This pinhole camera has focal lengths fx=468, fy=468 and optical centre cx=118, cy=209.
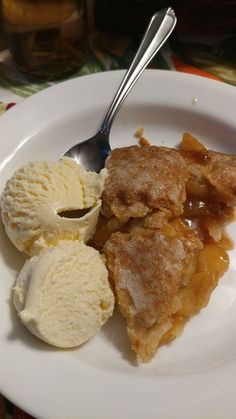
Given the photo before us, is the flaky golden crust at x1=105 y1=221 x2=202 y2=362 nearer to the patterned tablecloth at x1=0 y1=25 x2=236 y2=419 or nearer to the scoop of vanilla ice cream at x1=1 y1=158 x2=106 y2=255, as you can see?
the scoop of vanilla ice cream at x1=1 y1=158 x2=106 y2=255

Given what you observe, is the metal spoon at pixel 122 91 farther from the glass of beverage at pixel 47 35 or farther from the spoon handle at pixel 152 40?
the glass of beverage at pixel 47 35

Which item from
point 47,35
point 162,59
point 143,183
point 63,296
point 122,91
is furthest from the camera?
point 162,59

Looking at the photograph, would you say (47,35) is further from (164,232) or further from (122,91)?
(164,232)

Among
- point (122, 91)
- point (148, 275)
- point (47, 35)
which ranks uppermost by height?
point (47, 35)

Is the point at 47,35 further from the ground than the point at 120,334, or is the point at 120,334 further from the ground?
the point at 47,35

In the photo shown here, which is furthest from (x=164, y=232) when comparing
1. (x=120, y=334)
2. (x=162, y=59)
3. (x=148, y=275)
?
(x=162, y=59)
